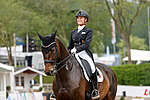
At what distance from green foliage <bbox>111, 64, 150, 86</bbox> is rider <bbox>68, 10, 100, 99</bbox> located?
21927 mm

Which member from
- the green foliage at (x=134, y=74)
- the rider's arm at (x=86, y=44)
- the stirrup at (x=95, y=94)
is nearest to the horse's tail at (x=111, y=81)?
the stirrup at (x=95, y=94)

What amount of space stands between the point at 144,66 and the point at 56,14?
92.3 feet

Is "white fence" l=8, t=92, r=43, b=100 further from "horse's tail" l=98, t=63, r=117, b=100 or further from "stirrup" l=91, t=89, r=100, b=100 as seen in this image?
"stirrup" l=91, t=89, r=100, b=100

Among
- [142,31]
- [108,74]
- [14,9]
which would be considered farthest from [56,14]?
[142,31]

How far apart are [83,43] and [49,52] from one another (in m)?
1.75

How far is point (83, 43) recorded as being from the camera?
33.4ft

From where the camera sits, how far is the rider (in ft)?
33.0

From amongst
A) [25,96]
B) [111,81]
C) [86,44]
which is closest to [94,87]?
[86,44]

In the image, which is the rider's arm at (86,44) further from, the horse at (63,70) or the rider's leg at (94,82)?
the rider's leg at (94,82)

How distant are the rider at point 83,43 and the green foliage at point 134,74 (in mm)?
21927

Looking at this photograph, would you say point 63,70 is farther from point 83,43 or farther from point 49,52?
point 83,43

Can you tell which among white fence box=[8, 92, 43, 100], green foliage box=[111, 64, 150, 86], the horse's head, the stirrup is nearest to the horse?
the horse's head

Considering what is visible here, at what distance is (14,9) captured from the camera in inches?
1773

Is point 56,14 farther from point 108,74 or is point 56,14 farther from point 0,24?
point 108,74
